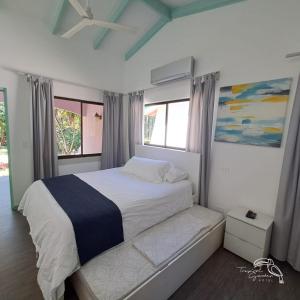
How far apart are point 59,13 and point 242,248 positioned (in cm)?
411

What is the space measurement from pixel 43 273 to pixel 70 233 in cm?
38

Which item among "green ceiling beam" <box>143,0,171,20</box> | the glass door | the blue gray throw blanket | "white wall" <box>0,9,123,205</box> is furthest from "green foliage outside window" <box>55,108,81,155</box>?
"green ceiling beam" <box>143,0,171,20</box>

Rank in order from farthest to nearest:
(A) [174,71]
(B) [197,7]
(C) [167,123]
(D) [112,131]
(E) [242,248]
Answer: (D) [112,131], (C) [167,123], (A) [174,71], (B) [197,7], (E) [242,248]

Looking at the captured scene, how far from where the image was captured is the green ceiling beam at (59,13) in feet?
8.20

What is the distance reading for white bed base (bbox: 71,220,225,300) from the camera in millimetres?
1275

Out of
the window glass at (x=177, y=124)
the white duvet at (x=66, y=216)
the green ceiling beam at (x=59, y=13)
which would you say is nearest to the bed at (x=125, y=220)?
the white duvet at (x=66, y=216)

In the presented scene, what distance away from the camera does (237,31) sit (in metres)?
2.26

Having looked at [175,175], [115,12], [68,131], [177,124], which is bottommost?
[175,175]

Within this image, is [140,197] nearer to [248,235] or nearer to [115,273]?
[115,273]

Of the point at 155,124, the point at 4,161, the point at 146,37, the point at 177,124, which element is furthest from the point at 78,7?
the point at 4,161

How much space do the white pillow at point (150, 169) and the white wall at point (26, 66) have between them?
5.08ft

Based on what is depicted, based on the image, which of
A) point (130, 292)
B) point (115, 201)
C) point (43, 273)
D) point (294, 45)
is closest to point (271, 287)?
point (130, 292)

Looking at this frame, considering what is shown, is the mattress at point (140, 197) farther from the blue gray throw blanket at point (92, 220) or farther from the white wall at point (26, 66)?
the white wall at point (26, 66)

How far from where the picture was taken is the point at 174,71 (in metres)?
2.88
